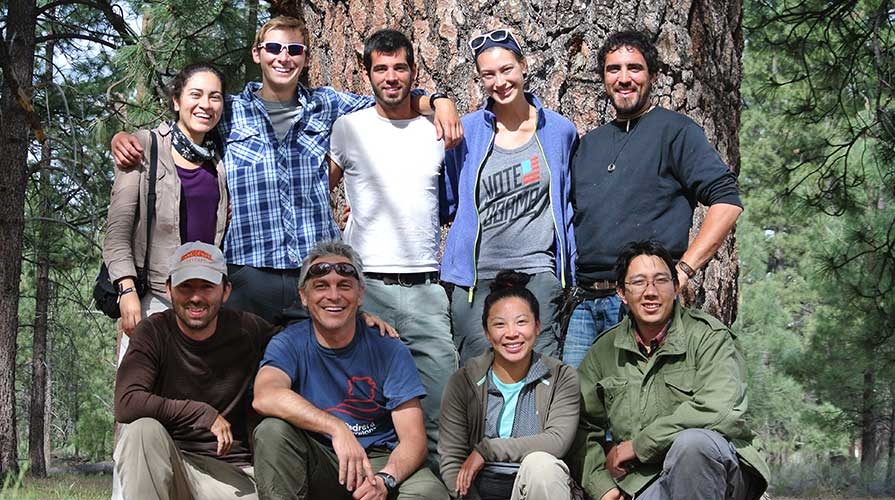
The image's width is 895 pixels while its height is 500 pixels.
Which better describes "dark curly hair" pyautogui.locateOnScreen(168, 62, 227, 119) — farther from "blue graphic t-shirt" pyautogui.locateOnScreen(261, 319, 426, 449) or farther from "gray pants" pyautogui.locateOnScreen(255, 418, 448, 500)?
"gray pants" pyautogui.locateOnScreen(255, 418, 448, 500)

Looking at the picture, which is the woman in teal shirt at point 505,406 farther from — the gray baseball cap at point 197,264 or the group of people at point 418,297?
the gray baseball cap at point 197,264

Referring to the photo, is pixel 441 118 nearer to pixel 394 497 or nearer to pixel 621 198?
pixel 621 198

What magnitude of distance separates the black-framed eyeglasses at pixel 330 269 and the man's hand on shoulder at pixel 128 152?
82 cm

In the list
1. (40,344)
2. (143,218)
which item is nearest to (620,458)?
(143,218)

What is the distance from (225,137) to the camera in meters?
3.94

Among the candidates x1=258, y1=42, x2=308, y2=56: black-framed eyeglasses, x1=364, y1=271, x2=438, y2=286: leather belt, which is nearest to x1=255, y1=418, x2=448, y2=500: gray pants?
x1=364, y1=271, x2=438, y2=286: leather belt

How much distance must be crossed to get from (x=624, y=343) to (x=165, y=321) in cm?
177

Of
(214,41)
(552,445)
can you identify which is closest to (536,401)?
(552,445)

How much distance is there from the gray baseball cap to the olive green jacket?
1.46 metres

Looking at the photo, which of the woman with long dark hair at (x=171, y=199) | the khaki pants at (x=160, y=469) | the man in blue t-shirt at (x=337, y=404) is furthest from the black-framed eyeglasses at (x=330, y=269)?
the khaki pants at (x=160, y=469)

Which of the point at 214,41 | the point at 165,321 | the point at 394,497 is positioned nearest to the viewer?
the point at 394,497

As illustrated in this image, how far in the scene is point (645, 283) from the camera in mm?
3566

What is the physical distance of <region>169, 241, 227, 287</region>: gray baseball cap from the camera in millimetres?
3555

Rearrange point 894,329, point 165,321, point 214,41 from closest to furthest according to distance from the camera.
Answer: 1. point 165,321
2. point 214,41
3. point 894,329
